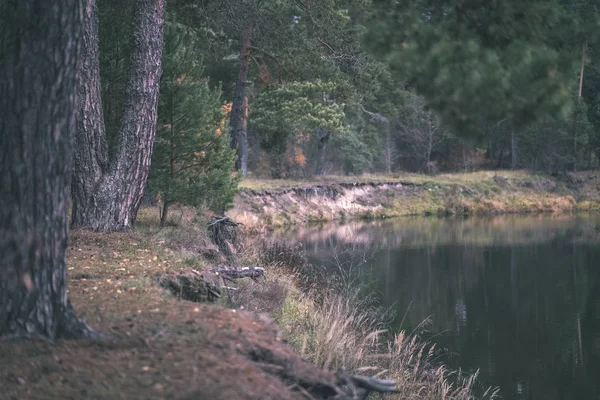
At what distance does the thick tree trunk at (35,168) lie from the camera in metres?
5.28

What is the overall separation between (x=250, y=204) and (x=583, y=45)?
24.2 metres

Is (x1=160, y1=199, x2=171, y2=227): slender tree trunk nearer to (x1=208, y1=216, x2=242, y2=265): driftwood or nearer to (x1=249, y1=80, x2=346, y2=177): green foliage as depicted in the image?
(x1=208, y1=216, x2=242, y2=265): driftwood

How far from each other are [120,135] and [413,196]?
3168cm

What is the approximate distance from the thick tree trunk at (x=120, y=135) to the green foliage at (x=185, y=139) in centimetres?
206

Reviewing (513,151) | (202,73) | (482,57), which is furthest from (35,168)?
(513,151)

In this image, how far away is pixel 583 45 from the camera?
693 cm

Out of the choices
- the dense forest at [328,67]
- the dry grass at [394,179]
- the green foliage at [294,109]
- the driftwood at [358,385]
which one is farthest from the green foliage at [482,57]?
the dry grass at [394,179]

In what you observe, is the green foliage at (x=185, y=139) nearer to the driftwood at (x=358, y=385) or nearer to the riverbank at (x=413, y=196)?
the driftwood at (x=358, y=385)

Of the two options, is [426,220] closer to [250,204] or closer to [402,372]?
[250,204]

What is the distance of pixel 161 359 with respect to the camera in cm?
493

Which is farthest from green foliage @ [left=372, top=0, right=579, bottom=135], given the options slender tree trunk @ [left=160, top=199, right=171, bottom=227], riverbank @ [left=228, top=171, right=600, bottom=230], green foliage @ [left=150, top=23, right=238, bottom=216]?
riverbank @ [left=228, top=171, right=600, bottom=230]

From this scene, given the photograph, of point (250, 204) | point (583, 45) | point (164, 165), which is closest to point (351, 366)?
point (583, 45)

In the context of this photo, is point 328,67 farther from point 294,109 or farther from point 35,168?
point 35,168

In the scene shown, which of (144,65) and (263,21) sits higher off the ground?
→ (263,21)
